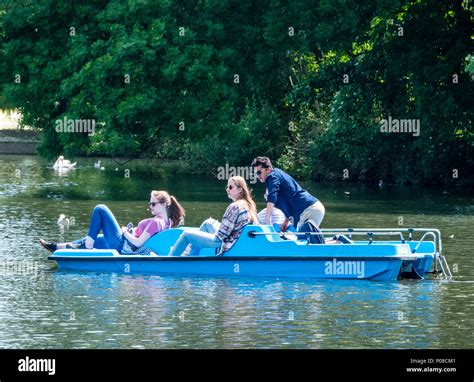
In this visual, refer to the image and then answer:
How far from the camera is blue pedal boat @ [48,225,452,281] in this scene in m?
18.1

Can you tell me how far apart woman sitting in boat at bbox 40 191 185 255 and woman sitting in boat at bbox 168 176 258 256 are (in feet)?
1.66

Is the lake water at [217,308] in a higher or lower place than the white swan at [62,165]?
lower

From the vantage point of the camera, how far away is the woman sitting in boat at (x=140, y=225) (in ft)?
62.4

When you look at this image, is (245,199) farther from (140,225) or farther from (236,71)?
(236,71)

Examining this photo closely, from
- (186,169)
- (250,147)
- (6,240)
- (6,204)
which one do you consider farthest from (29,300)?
(186,169)

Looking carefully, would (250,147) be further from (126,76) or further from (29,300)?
(29,300)

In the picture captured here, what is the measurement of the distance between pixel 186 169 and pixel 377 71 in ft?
42.2

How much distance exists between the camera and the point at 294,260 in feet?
→ 60.0

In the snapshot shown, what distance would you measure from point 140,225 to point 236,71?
2108 centimetres

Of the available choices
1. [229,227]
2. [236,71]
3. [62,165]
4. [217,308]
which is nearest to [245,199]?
[229,227]

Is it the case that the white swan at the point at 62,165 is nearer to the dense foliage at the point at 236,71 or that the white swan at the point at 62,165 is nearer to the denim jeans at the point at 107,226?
the dense foliage at the point at 236,71

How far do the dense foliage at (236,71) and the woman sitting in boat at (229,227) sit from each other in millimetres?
17590

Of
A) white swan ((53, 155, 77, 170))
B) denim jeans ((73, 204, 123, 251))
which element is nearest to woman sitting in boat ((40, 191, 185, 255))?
denim jeans ((73, 204, 123, 251))

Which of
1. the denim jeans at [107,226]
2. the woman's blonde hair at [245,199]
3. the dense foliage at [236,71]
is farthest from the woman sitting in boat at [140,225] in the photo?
the dense foliage at [236,71]
